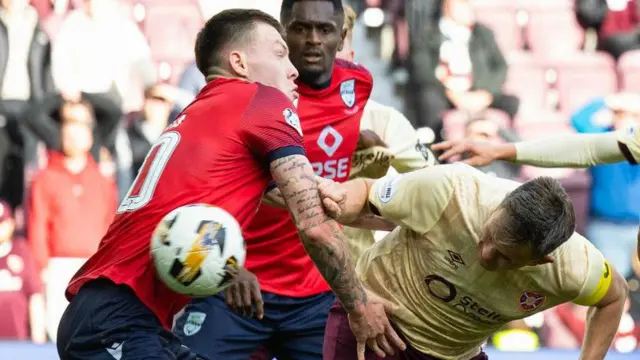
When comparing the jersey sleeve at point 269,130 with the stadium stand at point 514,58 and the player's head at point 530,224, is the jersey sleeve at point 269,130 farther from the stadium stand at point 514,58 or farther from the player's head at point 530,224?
the stadium stand at point 514,58

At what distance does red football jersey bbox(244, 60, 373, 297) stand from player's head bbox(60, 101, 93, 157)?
4.15 meters

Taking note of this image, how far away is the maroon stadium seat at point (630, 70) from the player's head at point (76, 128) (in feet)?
13.4

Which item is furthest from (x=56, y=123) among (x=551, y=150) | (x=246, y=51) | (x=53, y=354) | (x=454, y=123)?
(x=246, y=51)

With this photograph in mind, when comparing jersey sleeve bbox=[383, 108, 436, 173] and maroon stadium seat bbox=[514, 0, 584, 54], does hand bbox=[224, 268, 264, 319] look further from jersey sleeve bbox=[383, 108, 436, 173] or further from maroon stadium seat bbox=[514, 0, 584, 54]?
maroon stadium seat bbox=[514, 0, 584, 54]

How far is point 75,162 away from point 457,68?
2.97 m

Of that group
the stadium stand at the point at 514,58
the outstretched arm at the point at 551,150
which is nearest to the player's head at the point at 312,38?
the outstretched arm at the point at 551,150

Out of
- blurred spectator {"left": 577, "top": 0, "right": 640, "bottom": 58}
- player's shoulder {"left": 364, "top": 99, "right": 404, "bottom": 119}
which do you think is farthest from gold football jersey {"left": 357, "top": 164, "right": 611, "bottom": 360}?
blurred spectator {"left": 577, "top": 0, "right": 640, "bottom": 58}

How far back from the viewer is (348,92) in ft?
18.7

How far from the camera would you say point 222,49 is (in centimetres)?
405

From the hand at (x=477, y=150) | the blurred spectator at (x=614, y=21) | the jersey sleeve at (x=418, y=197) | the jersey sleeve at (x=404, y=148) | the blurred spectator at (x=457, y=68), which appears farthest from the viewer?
the blurred spectator at (x=614, y=21)

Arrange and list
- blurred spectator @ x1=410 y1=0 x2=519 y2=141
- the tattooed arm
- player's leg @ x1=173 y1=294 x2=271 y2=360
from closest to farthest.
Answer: the tattooed arm
player's leg @ x1=173 y1=294 x2=271 y2=360
blurred spectator @ x1=410 y1=0 x2=519 y2=141

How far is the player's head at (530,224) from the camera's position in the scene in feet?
13.2

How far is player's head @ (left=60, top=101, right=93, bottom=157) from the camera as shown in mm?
9516

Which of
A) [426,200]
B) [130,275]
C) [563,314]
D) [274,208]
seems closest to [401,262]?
[426,200]
